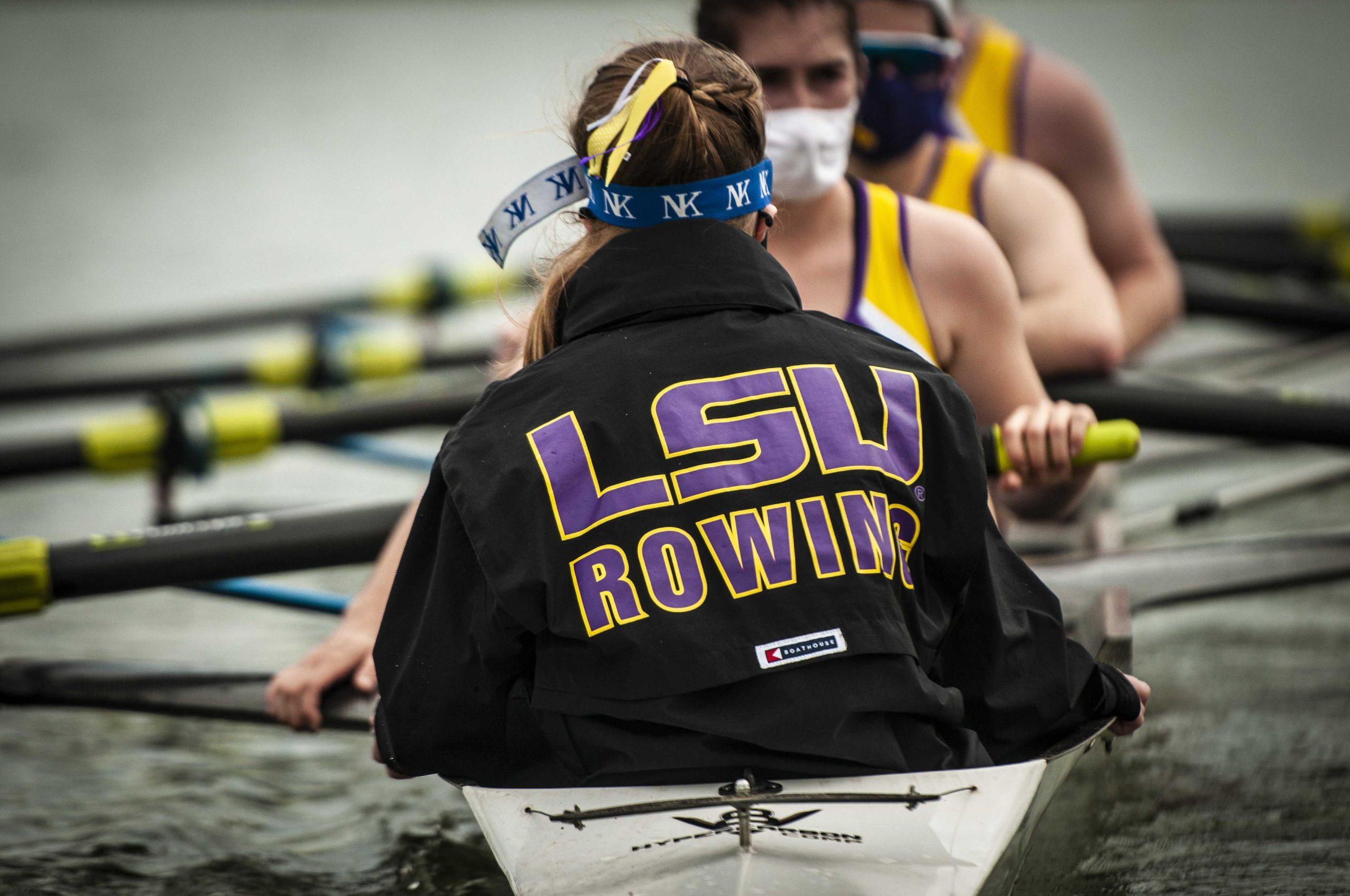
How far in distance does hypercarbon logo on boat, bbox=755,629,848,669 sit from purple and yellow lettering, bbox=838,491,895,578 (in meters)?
0.05

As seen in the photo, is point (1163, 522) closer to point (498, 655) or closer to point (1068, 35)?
point (498, 655)

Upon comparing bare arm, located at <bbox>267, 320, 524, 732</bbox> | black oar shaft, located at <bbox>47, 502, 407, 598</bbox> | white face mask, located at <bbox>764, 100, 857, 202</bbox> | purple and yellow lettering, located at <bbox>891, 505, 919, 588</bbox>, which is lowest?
bare arm, located at <bbox>267, 320, 524, 732</bbox>

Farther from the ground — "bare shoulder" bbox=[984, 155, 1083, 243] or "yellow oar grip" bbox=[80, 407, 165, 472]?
"bare shoulder" bbox=[984, 155, 1083, 243]

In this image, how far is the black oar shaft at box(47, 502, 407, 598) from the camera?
1528 millimetres

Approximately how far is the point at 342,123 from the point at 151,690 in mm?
12186

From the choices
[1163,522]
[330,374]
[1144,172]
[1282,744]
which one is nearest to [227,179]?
[1144,172]

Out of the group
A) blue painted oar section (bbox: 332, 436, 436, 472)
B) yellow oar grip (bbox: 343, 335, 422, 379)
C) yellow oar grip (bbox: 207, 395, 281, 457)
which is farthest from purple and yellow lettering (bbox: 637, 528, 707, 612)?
yellow oar grip (bbox: 343, 335, 422, 379)

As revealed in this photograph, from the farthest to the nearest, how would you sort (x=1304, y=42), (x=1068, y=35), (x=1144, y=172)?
1. (x=1068, y=35)
2. (x=1304, y=42)
3. (x=1144, y=172)

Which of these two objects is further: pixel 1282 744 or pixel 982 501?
pixel 1282 744

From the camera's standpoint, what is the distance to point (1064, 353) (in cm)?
178

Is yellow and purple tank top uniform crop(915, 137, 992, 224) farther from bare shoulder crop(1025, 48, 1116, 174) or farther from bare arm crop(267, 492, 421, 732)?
bare arm crop(267, 492, 421, 732)

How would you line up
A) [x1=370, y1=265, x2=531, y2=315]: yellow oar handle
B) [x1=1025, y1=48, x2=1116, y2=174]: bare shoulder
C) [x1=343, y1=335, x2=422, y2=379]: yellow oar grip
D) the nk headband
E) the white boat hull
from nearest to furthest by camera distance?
the white boat hull < the nk headband < [x1=1025, y1=48, x2=1116, y2=174]: bare shoulder < [x1=343, y1=335, x2=422, y2=379]: yellow oar grip < [x1=370, y1=265, x2=531, y2=315]: yellow oar handle

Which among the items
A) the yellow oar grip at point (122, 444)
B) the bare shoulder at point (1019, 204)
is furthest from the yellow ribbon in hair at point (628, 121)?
the yellow oar grip at point (122, 444)

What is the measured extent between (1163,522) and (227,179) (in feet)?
30.2
